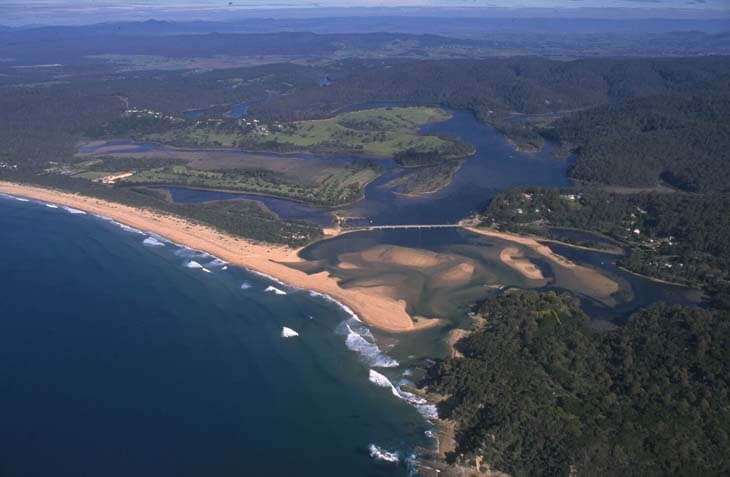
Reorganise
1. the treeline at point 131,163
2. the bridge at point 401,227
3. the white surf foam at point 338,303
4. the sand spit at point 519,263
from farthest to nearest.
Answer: the treeline at point 131,163 → the bridge at point 401,227 → the sand spit at point 519,263 → the white surf foam at point 338,303

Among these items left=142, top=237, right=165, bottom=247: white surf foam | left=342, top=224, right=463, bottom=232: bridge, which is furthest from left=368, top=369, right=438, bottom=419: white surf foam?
left=142, top=237, right=165, bottom=247: white surf foam

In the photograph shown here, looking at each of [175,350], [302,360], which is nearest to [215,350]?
[175,350]

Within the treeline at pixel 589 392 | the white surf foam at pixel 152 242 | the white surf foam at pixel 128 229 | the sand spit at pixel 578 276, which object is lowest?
the white surf foam at pixel 128 229

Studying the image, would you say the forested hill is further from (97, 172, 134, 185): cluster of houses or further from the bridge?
(97, 172, 134, 185): cluster of houses

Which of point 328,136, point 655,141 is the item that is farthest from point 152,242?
point 655,141

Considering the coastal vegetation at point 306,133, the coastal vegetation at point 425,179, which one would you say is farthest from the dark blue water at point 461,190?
the coastal vegetation at point 306,133

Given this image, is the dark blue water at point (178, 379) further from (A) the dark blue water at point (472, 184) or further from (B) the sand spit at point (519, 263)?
(A) the dark blue water at point (472, 184)

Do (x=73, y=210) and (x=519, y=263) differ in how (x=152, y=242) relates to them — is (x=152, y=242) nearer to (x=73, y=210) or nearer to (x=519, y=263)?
(x=73, y=210)
